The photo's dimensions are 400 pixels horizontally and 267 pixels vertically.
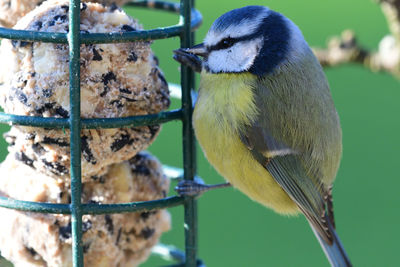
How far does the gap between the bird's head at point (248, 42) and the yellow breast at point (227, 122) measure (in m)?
0.04

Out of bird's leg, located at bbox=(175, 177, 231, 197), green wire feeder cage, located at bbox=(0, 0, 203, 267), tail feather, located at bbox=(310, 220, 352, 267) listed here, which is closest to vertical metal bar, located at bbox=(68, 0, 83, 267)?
green wire feeder cage, located at bbox=(0, 0, 203, 267)

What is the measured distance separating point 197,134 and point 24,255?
616mm

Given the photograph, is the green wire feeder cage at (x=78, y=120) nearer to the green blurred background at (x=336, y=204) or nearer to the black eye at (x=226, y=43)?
the black eye at (x=226, y=43)

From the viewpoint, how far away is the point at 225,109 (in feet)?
7.59

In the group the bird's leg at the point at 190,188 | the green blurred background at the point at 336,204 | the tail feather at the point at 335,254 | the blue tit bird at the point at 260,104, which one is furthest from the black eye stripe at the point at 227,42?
the green blurred background at the point at 336,204

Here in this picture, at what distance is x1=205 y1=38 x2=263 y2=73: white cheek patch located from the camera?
2.31 meters

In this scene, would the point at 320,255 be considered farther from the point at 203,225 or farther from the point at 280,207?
the point at 280,207

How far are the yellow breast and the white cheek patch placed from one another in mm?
25

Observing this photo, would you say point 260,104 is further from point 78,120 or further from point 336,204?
point 336,204

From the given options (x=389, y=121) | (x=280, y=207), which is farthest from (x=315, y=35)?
(x=280, y=207)

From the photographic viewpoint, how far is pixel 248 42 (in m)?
2.31

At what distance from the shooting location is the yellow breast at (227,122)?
7.47ft

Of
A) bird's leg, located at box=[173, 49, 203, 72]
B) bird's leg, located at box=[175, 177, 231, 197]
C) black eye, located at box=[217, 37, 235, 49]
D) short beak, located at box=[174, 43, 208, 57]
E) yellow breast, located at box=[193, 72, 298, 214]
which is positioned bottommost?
bird's leg, located at box=[175, 177, 231, 197]

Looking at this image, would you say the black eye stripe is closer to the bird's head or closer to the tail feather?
the bird's head
